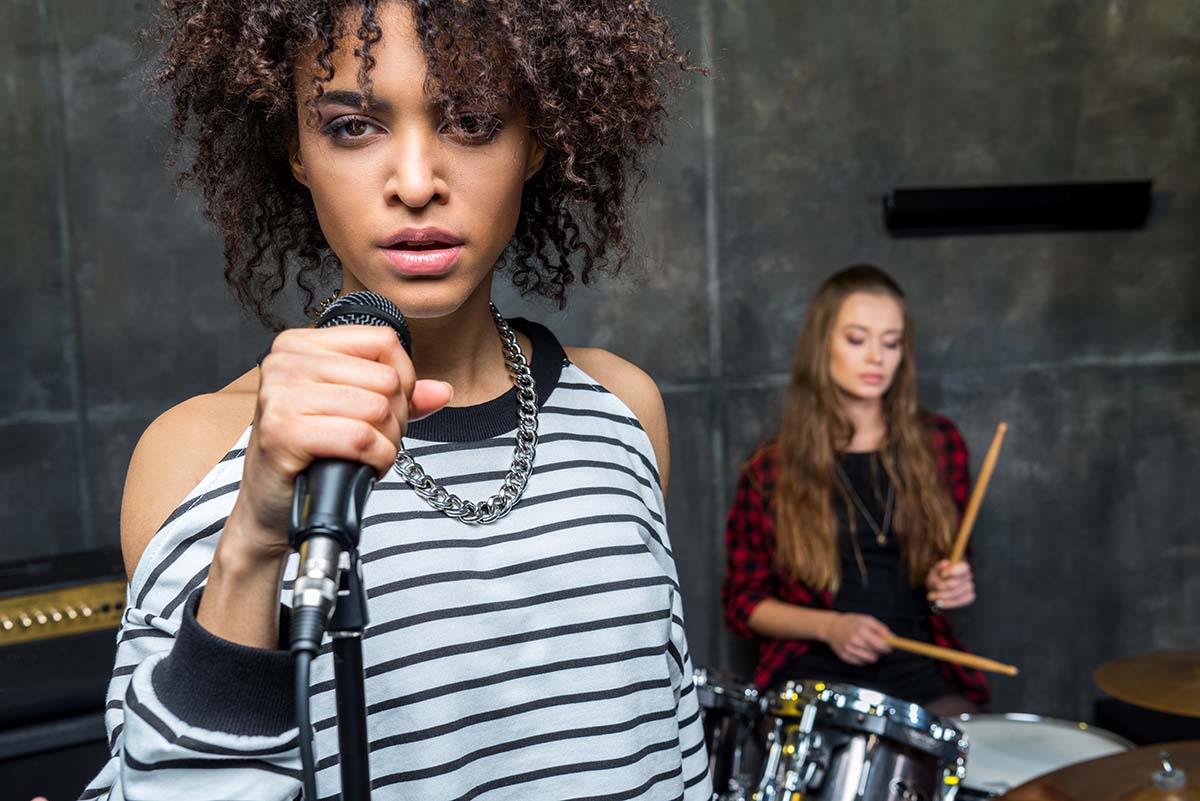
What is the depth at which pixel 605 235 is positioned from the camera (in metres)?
1.30

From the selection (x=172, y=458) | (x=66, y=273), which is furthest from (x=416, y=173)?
(x=66, y=273)

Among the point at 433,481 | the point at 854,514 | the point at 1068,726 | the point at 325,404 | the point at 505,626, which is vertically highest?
the point at 325,404

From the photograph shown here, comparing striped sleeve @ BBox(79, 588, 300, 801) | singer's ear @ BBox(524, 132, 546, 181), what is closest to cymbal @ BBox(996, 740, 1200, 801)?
singer's ear @ BBox(524, 132, 546, 181)

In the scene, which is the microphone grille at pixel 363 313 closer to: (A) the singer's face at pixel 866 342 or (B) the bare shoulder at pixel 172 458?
(B) the bare shoulder at pixel 172 458

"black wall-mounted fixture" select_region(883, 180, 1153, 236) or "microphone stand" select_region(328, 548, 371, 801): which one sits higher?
"black wall-mounted fixture" select_region(883, 180, 1153, 236)

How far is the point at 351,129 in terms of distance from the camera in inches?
36.4

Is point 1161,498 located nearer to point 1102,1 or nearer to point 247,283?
point 1102,1

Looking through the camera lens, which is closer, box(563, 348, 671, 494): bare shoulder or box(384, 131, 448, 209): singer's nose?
box(384, 131, 448, 209): singer's nose

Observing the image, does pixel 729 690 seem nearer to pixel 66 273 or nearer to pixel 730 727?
pixel 730 727

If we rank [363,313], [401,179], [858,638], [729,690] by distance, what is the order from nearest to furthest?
[363,313] → [401,179] → [729,690] → [858,638]

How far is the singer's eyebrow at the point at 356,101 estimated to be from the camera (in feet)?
2.98

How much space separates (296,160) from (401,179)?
0.23 metres

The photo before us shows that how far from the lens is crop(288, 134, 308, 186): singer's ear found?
1.08 meters

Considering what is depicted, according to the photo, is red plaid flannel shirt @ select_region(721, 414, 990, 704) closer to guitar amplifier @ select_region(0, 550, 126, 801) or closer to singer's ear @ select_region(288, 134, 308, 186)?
guitar amplifier @ select_region(0, 550, 126, 801)
